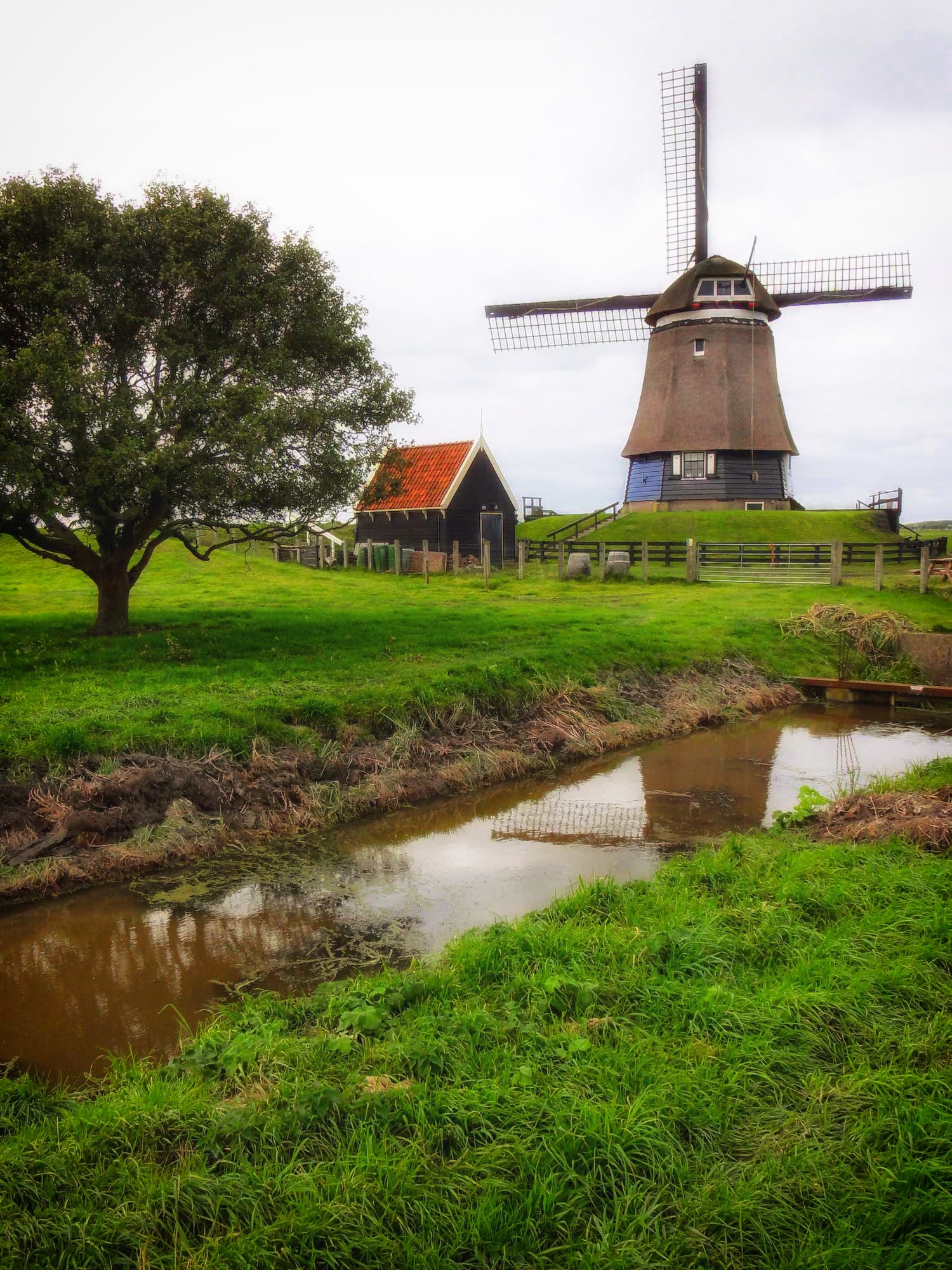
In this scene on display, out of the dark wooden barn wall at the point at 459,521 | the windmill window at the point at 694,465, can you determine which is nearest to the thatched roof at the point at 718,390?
the windmill window at the point at 694,465

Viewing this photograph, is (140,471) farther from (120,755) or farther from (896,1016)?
(896,1016)

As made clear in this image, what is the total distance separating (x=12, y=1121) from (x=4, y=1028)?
1820 millimetres

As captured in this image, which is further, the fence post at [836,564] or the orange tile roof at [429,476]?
the orange tile roof at [429,476]

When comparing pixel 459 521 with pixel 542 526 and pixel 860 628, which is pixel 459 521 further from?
pixel 860 628

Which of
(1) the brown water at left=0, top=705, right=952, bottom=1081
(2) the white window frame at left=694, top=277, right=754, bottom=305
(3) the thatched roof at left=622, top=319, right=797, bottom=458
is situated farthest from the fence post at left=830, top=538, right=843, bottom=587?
Answer: (1) the brown water at left=0, top=705, right=952, bottom=1081

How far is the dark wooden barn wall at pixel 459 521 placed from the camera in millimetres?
34281

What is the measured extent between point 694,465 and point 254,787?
32600 millimetres

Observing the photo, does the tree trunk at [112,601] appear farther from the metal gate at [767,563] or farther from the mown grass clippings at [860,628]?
the metal gate at [767,563]

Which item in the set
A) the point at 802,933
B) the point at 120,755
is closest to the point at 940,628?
the point at 802,933

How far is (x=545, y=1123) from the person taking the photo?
158 inches

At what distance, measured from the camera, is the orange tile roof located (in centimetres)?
3378

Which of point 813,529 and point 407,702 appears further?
point 813,529

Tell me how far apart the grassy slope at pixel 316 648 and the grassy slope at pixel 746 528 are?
814 centimetres

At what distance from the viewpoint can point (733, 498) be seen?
126ft
